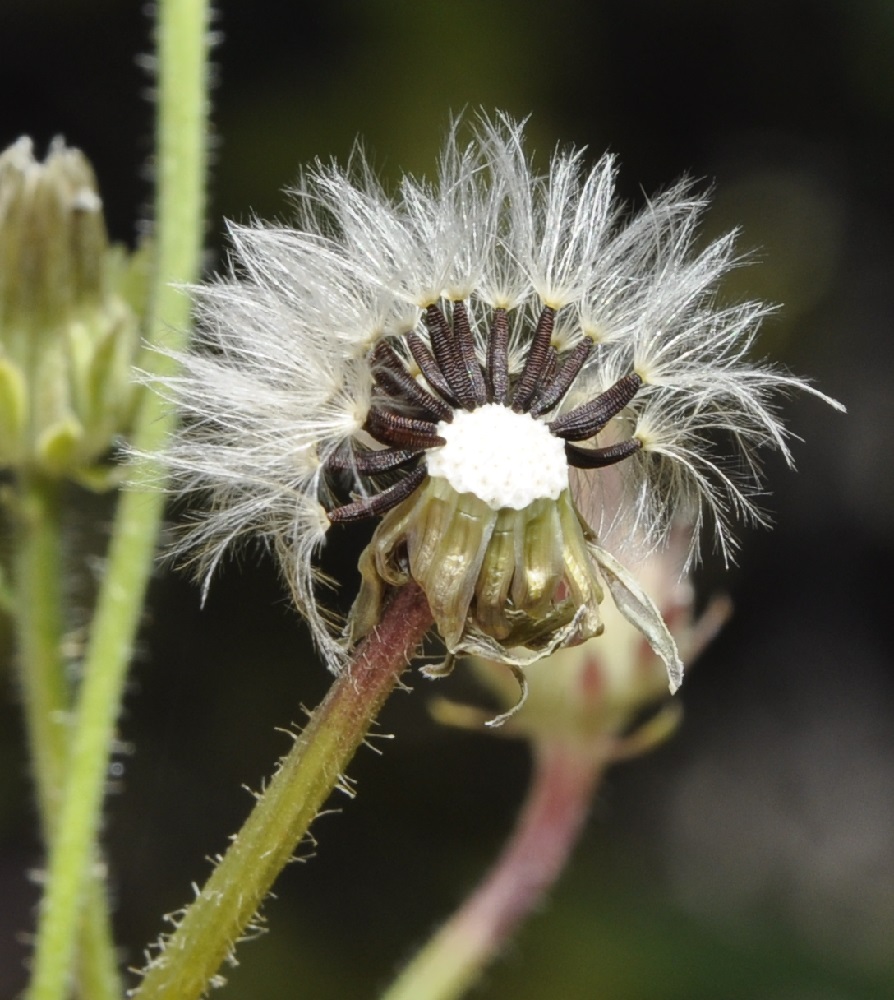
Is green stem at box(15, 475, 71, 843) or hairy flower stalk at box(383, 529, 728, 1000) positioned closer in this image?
green stem at box(15, 475, 71, 843)

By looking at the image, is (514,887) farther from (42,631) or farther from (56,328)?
(56,328)

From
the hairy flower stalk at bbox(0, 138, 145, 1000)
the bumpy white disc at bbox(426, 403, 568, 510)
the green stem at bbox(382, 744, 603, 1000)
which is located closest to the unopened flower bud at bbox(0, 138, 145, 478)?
the hairy flower stalk at bbox(0, 138, 145, 1000)

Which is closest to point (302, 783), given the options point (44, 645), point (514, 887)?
point (44, 645)

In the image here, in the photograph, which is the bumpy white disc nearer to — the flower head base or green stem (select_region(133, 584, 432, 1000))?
the flower head base

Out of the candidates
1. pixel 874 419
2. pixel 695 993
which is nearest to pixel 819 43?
pixel 874 419

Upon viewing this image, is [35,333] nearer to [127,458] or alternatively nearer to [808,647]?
[127,458]

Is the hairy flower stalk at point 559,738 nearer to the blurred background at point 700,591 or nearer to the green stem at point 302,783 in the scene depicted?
the green stem at point 302,783
